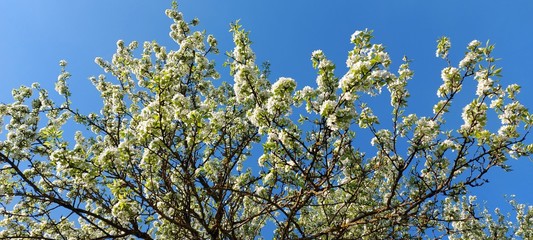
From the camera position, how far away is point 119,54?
1335cm

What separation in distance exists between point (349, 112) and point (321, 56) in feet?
4.01

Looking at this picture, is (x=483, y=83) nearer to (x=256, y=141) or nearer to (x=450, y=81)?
(x=450, y=81)

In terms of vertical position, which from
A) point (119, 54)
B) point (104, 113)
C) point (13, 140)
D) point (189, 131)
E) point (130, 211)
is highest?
point (119, 54)

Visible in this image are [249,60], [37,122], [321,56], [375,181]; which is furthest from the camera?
[375,181]

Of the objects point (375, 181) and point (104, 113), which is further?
point (104, 113)

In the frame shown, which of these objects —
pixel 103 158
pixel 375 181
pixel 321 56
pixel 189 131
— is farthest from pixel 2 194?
pixel 375 181

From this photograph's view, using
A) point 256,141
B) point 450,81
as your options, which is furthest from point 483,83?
point 256,141

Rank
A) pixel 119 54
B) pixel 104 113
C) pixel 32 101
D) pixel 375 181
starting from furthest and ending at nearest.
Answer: pixel 119 54 → pixel 104 113 → pixel 375 181 → pixel 32 101

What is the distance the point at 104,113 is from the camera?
40.5 feet

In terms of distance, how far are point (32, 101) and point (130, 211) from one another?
5.37 m

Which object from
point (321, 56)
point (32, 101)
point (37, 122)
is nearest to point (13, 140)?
point (37, 122)

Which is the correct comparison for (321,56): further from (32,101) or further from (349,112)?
(32,101)

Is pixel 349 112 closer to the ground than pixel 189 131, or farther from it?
closer to the ground

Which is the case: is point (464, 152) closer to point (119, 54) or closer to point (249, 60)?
point (249, 60)
